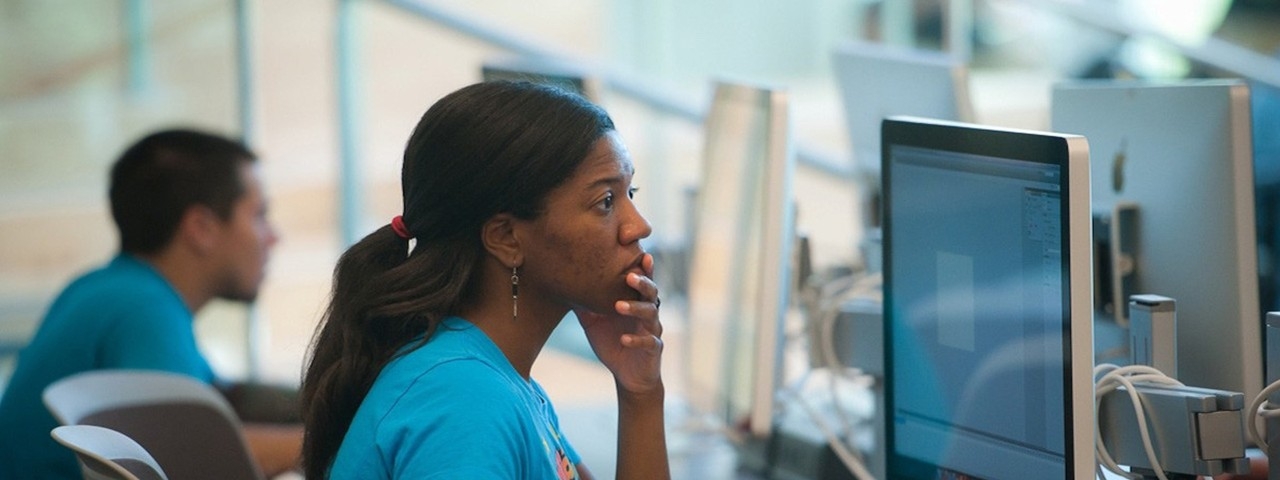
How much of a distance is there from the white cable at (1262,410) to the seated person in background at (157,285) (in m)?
1.48

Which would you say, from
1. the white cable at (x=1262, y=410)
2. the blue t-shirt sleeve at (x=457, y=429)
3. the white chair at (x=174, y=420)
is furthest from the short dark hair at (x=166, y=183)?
the white cable at (x=1262, y=410)

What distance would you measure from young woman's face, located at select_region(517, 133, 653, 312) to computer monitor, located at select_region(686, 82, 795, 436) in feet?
1.49

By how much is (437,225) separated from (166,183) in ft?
4.09

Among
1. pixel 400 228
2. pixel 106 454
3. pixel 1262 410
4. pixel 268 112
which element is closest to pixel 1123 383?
pixel 1262 410

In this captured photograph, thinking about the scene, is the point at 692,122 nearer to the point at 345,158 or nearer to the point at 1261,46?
the point at 345,158

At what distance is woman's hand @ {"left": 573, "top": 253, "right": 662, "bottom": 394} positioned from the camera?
1544 mm

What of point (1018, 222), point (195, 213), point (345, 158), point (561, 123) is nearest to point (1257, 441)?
point (1018, 222)

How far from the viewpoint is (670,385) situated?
12.3 ft

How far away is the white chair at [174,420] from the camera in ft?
6.71

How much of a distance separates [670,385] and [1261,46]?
6.76 ft

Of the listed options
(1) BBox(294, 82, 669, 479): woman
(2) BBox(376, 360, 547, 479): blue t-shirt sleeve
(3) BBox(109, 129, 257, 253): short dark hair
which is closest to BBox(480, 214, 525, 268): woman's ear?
(1) BBox(294, 82, 669, 479): woman

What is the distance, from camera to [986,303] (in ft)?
4.71

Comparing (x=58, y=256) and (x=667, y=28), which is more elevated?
(x=667, y=28)

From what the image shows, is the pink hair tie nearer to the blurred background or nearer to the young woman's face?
the young woman's face
